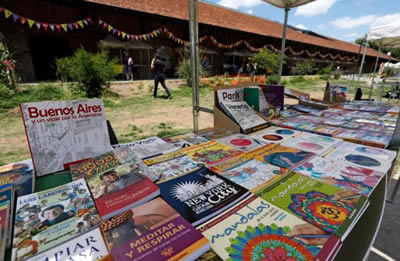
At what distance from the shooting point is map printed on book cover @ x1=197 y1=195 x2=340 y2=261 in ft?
1.42

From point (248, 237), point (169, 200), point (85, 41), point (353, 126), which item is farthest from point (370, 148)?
point (85, 41)

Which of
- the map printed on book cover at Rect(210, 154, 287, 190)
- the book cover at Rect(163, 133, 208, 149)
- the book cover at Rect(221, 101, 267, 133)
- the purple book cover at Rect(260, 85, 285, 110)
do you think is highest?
the purple book cover at Rect(260, 85, 285, 110)

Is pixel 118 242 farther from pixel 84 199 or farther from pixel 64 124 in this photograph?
pixel 64 124

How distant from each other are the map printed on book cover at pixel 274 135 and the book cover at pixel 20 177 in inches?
40.9

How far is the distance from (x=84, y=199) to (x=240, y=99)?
122 cm

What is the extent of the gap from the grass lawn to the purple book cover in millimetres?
1530

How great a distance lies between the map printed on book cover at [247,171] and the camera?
0.70 meters

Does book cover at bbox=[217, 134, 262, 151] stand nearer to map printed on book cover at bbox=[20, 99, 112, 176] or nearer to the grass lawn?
map printed on book cover at bbox=[20, 99, 112, 176]

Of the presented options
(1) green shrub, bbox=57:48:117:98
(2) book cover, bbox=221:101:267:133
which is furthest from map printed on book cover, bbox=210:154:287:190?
(1) green shrub, bbox=57:48:117:98

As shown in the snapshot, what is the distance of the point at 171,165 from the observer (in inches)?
32.2

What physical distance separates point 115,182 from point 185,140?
0.53 m

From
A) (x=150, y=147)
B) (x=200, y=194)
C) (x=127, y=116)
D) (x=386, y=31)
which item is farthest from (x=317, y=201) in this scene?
(x=386, y=31)

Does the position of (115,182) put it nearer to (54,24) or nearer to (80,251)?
(80,251)

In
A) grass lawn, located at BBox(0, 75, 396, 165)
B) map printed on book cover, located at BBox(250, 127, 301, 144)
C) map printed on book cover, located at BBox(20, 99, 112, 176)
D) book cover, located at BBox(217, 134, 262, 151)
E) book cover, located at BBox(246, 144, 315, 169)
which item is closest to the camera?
map printed on book cover, located at BBox(20, 99, 112, 176)
